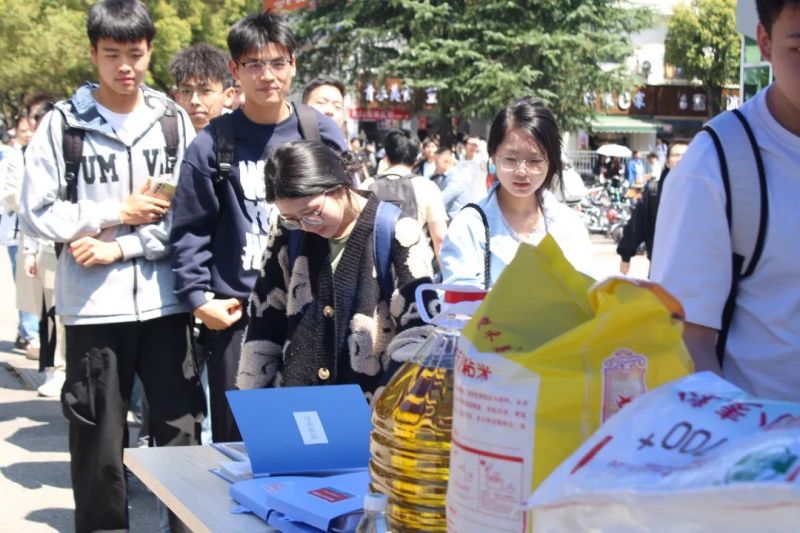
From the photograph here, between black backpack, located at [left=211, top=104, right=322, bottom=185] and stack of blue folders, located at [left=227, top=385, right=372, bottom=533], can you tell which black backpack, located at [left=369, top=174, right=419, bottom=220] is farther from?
stack of blue folders, located at [left=227, top=385, right=372, bottom=533]

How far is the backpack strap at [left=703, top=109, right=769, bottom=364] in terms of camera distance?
1.99m

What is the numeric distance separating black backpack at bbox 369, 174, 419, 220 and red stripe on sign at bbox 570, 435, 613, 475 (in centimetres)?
529

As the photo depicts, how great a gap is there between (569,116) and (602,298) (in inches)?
1429

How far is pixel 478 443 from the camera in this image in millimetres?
1384

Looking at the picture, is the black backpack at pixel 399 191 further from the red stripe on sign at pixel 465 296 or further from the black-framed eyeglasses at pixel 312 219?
the red stripe on sign at pixel 465 296

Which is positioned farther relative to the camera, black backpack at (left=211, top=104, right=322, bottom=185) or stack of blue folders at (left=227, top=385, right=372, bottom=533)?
black backpack at (left=211, top=104, right=322, bottom=185)

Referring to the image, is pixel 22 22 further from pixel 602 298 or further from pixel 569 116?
pixel 602 298

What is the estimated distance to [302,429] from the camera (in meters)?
2.38

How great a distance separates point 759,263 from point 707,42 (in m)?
48.8

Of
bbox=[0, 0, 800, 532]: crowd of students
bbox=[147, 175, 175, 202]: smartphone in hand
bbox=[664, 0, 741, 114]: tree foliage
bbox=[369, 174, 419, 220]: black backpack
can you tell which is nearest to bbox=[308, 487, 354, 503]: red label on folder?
bbox=[0, 0, 800, 532]: crowd of students

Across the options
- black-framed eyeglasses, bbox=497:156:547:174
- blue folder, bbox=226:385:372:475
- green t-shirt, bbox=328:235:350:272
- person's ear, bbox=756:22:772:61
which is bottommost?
blue folder, bbox=226:385:372:475

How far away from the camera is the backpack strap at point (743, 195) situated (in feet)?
6.54

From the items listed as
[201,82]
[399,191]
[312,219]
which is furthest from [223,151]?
[399,191]

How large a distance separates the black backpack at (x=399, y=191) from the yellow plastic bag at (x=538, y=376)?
5.03m
